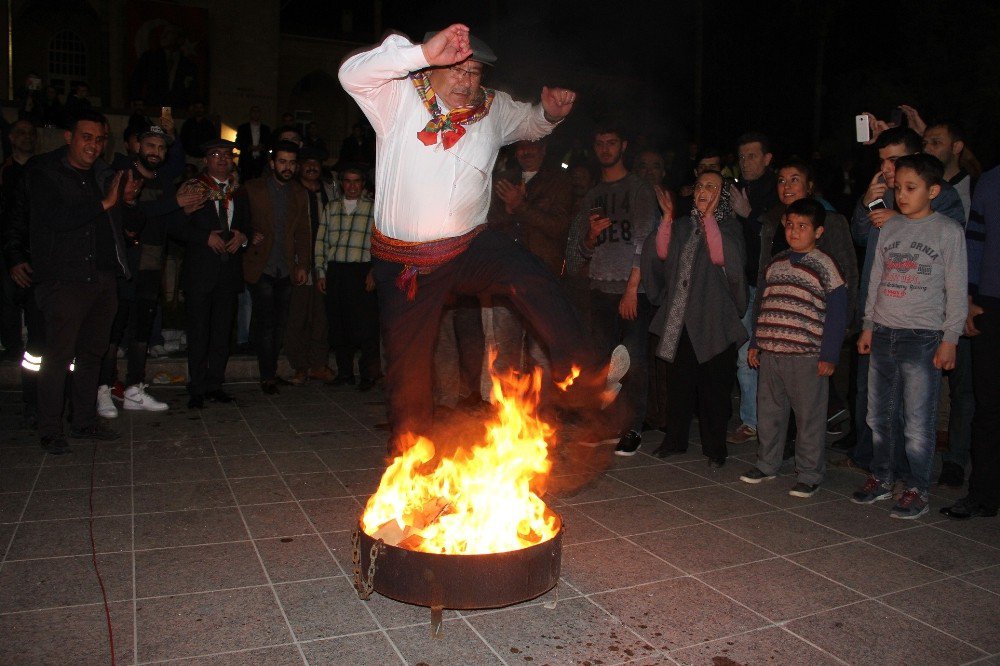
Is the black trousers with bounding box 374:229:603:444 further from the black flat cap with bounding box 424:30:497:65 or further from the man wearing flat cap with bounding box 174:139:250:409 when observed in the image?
the man wearing flat cap with bounding box 174:139:250:409

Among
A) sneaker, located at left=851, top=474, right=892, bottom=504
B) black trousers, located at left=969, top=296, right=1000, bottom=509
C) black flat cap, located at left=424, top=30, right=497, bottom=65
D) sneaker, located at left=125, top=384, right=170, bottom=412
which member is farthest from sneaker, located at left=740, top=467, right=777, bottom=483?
sneaker, located at left=125, top=384, right=170, bottom=412

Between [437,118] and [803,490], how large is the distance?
3.17m

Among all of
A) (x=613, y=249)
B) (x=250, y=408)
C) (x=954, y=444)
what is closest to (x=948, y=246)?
(x=954, y=444)

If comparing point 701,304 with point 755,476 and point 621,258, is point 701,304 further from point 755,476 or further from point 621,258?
point 755,476

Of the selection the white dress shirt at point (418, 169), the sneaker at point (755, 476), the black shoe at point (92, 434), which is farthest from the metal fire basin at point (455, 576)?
the black shoe at point (92, 434)

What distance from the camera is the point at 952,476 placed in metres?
5.44

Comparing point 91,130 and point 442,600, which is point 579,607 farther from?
point 91,130

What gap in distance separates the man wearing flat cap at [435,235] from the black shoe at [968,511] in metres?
2.25

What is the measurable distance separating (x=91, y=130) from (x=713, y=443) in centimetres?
468

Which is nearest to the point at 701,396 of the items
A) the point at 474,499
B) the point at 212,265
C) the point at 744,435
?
the point at 744,435

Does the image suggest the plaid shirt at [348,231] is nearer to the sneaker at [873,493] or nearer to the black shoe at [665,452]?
the black shoe at [665,452]

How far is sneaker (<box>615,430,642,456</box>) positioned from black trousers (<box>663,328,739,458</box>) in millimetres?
228

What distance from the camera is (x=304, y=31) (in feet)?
90.7

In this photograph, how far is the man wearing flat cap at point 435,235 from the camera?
13.2ft
